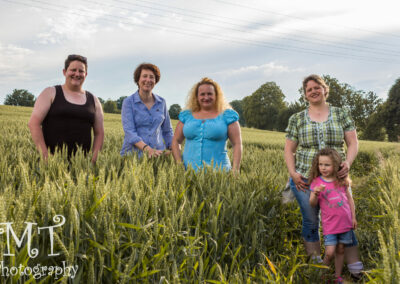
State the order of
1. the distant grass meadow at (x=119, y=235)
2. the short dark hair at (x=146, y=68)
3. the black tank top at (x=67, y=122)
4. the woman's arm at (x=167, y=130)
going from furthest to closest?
the woman's arm at (x=167, y=130) < the short dark hair at (x=146, y=68) < the black tank top at (x=67, y=122) < the distant grass meadow at (x=119, y=235)

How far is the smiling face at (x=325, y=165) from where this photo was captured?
9.37ft

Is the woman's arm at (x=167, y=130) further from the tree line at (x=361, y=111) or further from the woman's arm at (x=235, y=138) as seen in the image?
the tree line at (x=361, y=111)

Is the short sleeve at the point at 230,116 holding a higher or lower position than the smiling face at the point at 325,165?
higher

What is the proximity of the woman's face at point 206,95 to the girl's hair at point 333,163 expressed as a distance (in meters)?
1.35

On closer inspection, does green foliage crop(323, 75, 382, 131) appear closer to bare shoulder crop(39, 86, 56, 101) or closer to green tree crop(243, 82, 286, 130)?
green tree crop(243, 82, 286, 130)

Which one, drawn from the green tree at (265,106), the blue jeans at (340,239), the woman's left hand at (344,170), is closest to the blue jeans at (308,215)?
the blue jeans at (340,239)

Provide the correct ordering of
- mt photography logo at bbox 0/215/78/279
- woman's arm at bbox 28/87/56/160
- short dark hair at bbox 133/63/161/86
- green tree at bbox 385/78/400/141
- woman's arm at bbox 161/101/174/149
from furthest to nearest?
green tree at bbox 385/78/400/141 → woman's arm at bbox 161/101/174/149 → short dark hair at bbox 133/63/161/86 → woman's arm at bbox 28/87/56/160 → mt photography logo at bbox 0/215/78/279

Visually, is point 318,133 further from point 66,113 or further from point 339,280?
point 66,113

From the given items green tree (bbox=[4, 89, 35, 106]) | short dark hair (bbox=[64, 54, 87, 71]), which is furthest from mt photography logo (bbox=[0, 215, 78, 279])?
green tree (bbox=[4, 89, 35, 106])

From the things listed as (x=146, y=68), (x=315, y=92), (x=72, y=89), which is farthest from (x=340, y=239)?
(x=72, y=89)

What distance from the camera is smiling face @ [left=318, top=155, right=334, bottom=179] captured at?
286 cm

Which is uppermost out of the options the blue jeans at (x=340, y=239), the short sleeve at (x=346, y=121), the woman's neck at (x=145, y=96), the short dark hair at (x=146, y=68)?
the short dark hair at (x=146, y=68)

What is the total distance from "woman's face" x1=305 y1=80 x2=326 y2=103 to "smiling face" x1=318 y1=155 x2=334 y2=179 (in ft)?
1.93

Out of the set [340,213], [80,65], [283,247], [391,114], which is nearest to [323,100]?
[340,213]
